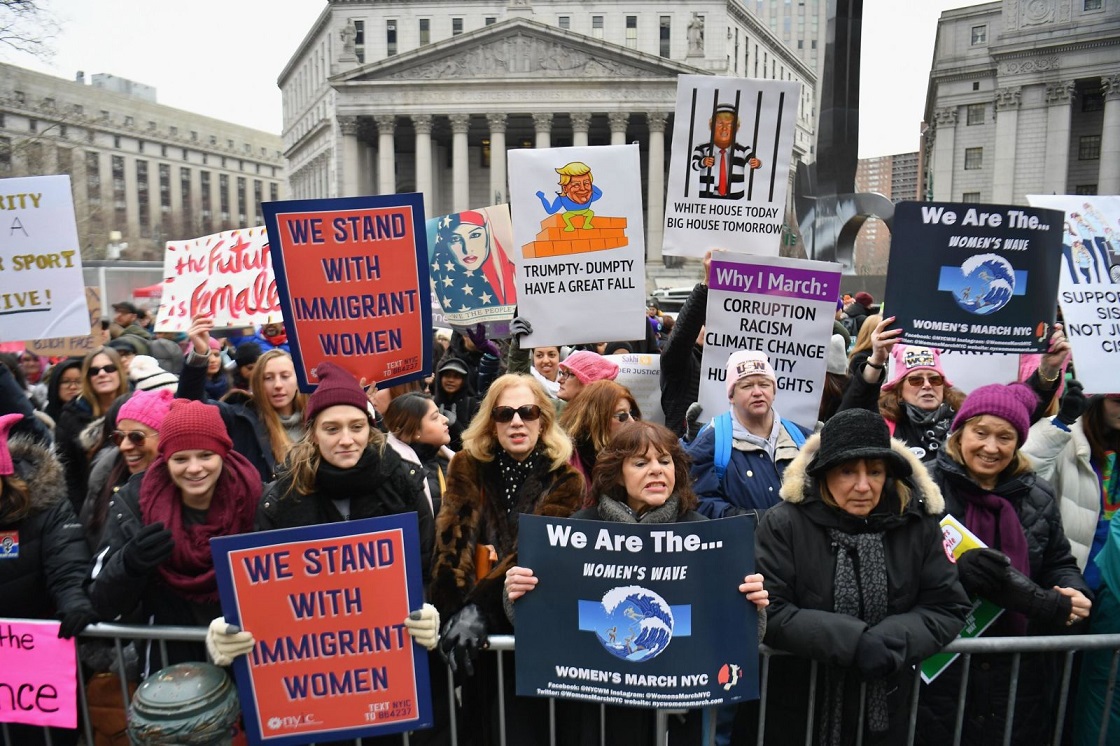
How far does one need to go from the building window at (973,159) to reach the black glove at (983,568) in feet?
196

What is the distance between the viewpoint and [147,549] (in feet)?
9.91

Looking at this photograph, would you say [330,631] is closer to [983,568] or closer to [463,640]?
[463,640]

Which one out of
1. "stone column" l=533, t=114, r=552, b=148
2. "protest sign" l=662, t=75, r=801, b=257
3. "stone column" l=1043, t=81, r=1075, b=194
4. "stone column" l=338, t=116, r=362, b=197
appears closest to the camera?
"protest sign" l=662, t=75, r=801, b=257

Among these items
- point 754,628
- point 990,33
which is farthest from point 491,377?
point 990,33

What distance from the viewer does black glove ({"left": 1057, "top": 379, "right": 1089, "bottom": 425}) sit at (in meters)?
4.11

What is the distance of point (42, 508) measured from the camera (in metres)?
3.37

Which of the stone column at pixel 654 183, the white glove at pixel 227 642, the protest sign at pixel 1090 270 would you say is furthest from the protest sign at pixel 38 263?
the stone column at pixel 654 183

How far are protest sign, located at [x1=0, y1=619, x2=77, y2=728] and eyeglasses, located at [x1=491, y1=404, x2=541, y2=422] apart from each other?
1878mm

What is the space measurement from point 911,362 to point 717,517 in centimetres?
199

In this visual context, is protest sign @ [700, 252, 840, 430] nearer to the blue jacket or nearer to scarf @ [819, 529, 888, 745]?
the blue jacket

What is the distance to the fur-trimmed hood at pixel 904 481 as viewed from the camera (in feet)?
10.1

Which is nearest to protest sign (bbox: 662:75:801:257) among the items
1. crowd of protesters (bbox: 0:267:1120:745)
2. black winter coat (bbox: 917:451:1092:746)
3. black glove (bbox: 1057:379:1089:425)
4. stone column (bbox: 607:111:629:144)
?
Answer: crowd of protesters (bbox: 0:267:1120:745)

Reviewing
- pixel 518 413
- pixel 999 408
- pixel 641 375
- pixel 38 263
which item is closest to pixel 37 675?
pixel 518 413

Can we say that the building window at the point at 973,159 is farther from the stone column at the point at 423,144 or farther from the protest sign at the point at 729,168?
the protest sign at the point at 729,168
